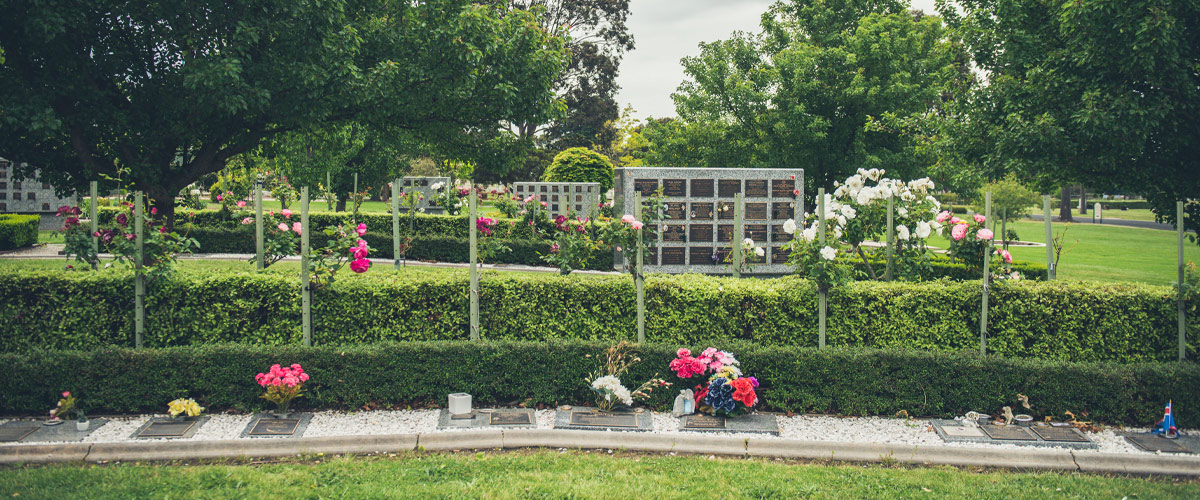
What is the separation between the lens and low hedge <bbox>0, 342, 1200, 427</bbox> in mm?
6293

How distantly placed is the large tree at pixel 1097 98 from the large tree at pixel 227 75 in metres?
7.18

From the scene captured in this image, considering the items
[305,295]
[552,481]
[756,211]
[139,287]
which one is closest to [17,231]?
[139,287]

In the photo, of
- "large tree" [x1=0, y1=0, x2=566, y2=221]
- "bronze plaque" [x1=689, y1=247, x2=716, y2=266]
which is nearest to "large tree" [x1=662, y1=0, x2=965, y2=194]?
"bronze plaque" [x1=689, y1=247, x2=716, y2=266]

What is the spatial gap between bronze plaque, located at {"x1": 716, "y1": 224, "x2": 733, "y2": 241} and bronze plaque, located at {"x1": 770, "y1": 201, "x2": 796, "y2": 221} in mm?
950

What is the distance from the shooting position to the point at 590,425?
620 cm

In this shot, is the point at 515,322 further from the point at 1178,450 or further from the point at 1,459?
the point at 1178,450

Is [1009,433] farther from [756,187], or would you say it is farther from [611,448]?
[756,187]

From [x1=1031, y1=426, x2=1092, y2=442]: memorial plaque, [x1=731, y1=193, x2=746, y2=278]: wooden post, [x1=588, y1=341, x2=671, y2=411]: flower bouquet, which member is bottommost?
[x1=1031, y1=426, x2=1092, y2=442]: memorial plaque

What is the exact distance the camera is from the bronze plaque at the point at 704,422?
627cm

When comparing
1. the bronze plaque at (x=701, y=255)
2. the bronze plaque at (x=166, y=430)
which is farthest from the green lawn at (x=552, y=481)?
the bronze plaque at (x=701, y=255)

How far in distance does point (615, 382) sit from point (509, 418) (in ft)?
3.24

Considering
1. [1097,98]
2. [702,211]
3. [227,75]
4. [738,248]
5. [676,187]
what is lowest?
[738,248]

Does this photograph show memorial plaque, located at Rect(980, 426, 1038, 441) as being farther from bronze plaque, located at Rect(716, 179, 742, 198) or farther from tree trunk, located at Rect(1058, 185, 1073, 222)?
tree trunk, located at Rect(1058, 185, 1073, 222)

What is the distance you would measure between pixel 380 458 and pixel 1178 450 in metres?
6.37
